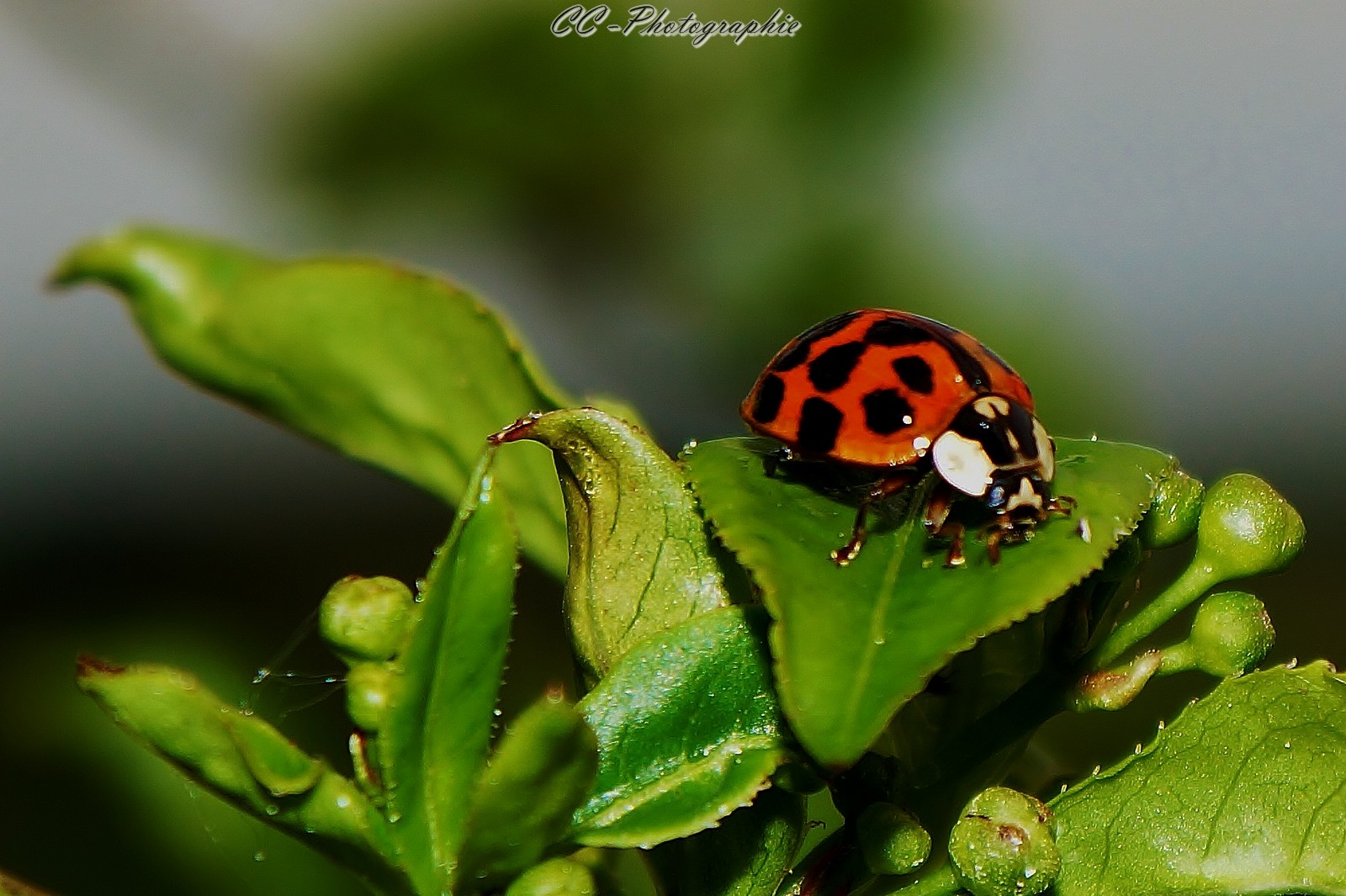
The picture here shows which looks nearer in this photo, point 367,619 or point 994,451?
point 367,619

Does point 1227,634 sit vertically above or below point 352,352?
below

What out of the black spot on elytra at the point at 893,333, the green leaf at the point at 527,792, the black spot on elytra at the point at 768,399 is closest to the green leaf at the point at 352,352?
the black spot on elytra at the point at 768,399

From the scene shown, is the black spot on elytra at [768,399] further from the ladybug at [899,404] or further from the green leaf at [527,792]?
the green leaf at [527,792]

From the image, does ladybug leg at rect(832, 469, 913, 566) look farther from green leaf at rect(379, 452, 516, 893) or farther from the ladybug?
green leaf at rect(379, 452, 516, 893)

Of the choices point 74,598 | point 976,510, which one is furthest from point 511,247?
point 976,510

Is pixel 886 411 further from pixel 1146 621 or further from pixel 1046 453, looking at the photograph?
pixel 1146 621

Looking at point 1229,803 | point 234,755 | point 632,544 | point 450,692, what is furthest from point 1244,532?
point 234,755
